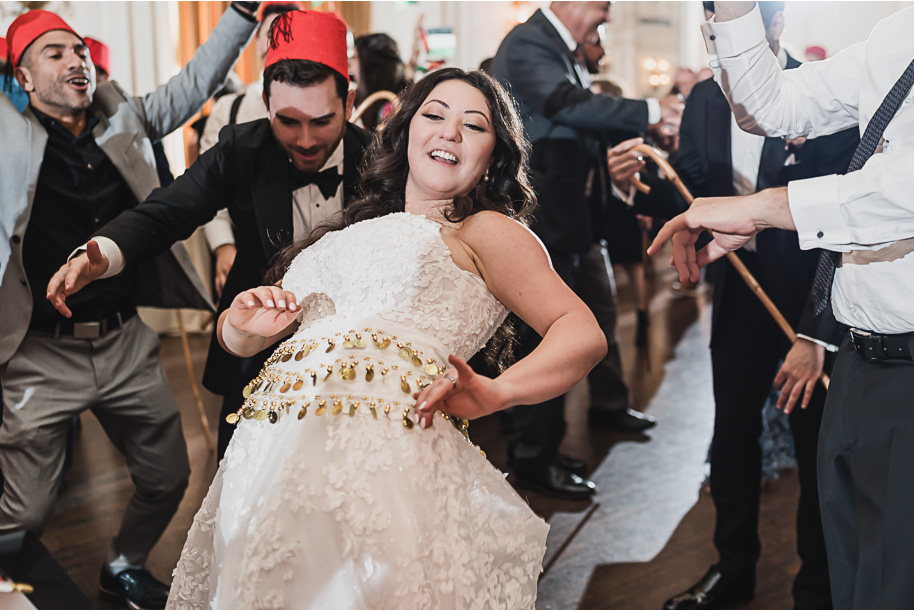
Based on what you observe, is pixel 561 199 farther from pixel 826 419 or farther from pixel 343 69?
pixel 826 419

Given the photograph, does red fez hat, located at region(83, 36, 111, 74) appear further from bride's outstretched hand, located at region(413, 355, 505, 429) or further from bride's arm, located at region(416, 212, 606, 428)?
bride's outstretched hand, located at region(413, 355, 505, 429)

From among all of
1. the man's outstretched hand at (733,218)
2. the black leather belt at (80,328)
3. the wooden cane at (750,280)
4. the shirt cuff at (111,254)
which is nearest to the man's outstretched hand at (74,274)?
the shirt cuff at (111,254)

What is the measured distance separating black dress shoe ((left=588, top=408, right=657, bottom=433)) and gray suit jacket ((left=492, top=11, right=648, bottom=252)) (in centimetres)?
112

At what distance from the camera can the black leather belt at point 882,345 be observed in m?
1.40

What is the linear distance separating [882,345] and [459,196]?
0.80 m

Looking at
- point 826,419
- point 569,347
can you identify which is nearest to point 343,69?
point 569,347

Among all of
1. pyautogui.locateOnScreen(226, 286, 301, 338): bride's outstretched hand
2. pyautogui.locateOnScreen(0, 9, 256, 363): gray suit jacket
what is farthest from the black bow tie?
pyautogui.locateOnScreen(226, 286, 301, 338): bride's outstretched hand

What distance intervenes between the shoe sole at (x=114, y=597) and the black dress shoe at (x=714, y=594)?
156cm

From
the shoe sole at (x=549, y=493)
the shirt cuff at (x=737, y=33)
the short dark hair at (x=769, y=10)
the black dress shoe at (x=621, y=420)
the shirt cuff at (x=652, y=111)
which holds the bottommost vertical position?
the black dress shoe at (x=621, y=420)

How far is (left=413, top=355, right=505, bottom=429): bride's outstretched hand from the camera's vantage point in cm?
110

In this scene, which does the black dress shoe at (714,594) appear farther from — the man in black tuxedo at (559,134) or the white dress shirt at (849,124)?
the white dress shirt at (849,124)

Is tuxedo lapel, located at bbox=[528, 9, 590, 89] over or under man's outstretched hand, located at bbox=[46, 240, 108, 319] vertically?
over

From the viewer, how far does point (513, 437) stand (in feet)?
11.7

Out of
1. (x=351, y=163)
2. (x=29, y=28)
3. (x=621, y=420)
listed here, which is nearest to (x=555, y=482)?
(x=621, y=420)
